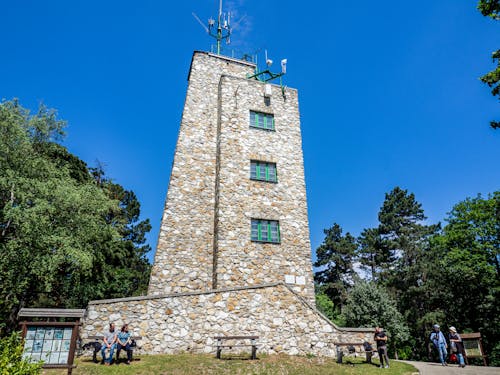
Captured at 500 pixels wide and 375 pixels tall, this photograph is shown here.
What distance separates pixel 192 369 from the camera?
30.0 feet

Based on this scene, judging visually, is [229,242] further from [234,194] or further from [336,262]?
[336,262]

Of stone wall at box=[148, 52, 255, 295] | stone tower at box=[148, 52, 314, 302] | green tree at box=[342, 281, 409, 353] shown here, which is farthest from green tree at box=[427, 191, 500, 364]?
stone wall at box=[148, 52, 255, 295]

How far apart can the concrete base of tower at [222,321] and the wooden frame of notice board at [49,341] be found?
2.04 metres

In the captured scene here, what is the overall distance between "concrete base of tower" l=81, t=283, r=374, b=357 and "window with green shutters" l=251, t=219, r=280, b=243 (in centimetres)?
370

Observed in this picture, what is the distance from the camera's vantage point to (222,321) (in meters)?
11.6

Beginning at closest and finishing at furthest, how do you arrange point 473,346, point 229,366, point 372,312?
point 229,366 → point 473,346 → point 372,312

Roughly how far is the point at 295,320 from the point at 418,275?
25.6m

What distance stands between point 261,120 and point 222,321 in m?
11.4

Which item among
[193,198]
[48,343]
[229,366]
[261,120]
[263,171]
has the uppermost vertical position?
[261,120]

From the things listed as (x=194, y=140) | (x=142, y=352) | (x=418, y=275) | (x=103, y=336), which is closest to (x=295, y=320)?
(x=142, y=352)

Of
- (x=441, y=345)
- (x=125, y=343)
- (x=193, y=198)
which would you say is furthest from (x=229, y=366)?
(x=193, y=198)

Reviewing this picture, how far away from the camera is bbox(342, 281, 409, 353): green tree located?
2272cm

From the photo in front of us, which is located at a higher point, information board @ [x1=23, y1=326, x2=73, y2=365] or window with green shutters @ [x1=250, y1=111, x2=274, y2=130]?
window with green shutters @ [x1=250, y1=111, x2=274, y2=130]

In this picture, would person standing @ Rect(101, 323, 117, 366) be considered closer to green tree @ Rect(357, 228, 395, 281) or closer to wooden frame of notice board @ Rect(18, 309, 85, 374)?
wooden frame of notice board @ Rect(18, 309, 85, 374)
